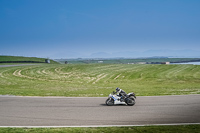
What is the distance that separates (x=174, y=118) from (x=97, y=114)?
442 centimetres

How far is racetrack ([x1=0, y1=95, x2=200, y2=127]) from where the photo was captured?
1187 centimetres

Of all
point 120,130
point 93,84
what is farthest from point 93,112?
point 93,84

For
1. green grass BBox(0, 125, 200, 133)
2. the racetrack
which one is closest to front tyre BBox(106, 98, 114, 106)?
the racetrack

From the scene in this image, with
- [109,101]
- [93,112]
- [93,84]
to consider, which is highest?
[109,101]

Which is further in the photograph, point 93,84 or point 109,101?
point 93,84

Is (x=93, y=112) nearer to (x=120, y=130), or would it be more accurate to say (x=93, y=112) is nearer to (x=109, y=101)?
(x=109, y=101)

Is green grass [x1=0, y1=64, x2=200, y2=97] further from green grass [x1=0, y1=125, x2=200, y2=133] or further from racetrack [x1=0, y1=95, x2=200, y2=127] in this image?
green grass [x1=0, y1=125, x2=200, y2=133]

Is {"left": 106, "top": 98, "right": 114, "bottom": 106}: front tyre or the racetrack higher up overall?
{"left": 106, "top": 98, "right": 114, "bottom": 106}: front tyre

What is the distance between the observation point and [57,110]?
14.5 meters

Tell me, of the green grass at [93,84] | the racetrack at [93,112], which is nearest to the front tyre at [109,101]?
the racetrack at [93,112]

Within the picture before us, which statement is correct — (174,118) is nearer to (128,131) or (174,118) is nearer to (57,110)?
(128,131)

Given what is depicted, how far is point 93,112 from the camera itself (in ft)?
45.4

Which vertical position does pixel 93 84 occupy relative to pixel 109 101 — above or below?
below

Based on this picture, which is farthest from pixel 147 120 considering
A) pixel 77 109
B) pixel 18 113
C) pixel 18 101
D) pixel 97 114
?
pixel 18 101
